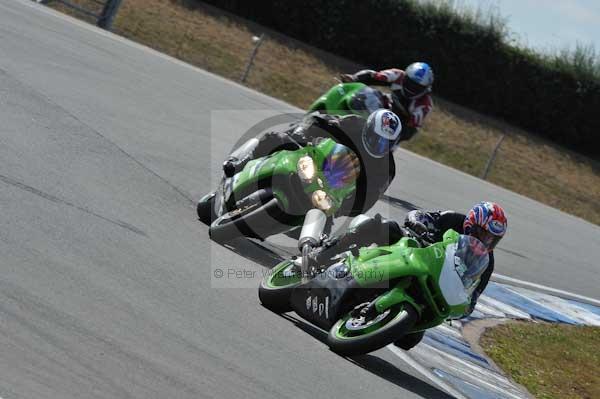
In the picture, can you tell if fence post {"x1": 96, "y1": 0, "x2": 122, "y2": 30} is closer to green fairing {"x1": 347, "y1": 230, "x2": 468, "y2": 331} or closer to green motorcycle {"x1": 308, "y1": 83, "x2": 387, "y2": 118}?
green motorcycle {"x1": 308, "y1": 83, "x2": 387, "y2": 118}

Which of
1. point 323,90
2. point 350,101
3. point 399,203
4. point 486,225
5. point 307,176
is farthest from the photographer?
point 323,90

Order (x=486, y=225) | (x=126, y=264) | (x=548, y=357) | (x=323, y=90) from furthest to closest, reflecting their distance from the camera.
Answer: (x=323, y=90), (x=548, y=357), (x=486, y=225), (x=126, y=264)

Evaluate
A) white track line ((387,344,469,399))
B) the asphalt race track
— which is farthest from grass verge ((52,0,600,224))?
white track line ((387,344,469,399))

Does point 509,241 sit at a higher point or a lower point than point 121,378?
lower

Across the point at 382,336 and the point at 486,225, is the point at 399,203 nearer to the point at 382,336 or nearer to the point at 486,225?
the point at 486,225

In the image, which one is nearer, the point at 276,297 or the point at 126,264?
the point at 126,264

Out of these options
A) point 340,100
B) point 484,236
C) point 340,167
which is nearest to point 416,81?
point 340,100

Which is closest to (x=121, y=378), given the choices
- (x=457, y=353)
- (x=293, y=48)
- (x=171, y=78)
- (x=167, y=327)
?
(x=167, y=327)

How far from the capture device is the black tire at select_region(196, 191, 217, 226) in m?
10.3

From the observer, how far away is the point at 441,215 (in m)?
8.81

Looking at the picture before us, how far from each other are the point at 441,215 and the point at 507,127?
2474 cm

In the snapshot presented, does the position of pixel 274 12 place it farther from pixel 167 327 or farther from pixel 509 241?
pixel 167 327

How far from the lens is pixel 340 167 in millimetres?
9570

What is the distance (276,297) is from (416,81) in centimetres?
736
